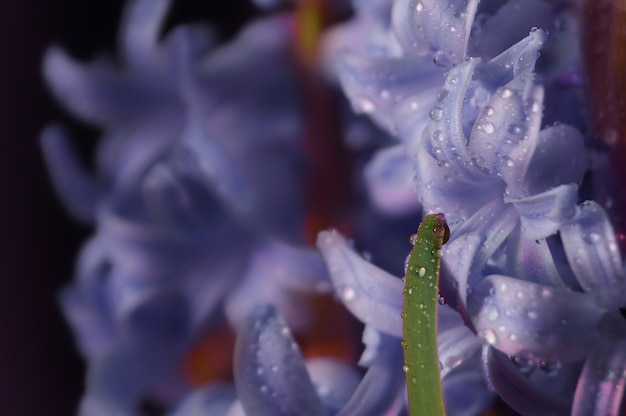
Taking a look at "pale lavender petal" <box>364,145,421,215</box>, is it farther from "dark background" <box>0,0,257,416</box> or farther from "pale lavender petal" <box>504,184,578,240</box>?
"dark background" <box>0,0,257,416</box>

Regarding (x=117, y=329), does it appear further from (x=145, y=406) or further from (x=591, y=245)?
(x=591, y=245)

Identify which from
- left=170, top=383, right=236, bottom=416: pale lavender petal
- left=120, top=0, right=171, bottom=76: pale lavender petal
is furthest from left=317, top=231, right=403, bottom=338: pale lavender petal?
left=120, top=0, right=171, bottom=76: pale lavender petal

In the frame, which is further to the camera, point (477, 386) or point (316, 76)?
point (316, 76)

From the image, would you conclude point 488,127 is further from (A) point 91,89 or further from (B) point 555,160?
(A) point 91,89

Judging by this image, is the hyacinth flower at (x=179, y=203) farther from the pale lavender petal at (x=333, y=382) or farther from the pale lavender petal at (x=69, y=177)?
the pale lavender petal at (x=333, y=382)

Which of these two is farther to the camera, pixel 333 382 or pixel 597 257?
pixel 333 382

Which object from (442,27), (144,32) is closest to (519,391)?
(442,27)

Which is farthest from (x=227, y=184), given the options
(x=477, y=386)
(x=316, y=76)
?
(x=477, y=386)
